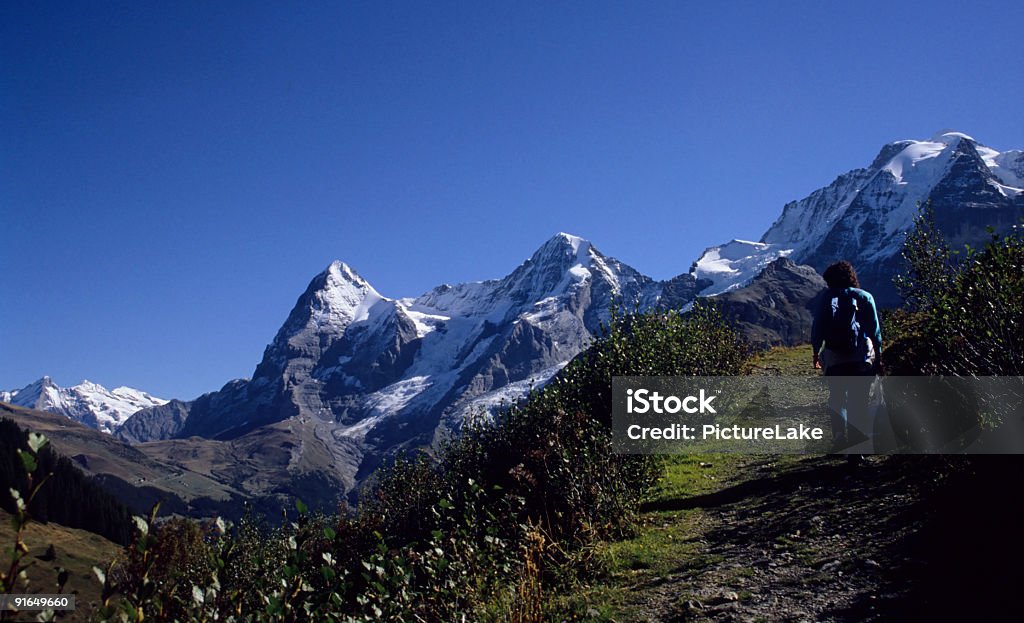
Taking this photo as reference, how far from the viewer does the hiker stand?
12.6 m

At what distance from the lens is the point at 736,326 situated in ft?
95.3

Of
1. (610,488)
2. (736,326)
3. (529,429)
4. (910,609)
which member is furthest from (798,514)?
(736,326)

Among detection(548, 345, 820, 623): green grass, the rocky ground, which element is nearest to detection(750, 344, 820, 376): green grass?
detection(548, 345, 820, 623): green grass

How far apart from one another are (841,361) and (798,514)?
3.48 m

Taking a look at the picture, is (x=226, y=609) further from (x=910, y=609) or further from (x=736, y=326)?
(x=736, y=326)

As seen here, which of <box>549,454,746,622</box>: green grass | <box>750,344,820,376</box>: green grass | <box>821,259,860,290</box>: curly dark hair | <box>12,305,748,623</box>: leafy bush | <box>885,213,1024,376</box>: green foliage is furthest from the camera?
<box>750,344,820,376</box>: green grass

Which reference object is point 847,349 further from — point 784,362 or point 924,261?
point 784,362

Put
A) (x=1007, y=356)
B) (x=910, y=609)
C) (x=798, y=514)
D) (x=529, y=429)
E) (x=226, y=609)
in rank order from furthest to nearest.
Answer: (x=529, y=429), (x=798, y=514), (x=1007, y=356), (x=910, y=609), (x=226, y=609)

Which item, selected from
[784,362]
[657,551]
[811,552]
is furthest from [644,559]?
[784,362]

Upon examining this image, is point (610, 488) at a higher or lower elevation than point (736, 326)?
lower

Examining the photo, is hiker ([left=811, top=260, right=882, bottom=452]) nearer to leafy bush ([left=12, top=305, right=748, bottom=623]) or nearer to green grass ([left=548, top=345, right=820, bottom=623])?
green grass ([left=548, top=345, right=820, bottom=623])

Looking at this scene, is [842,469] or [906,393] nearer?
[906,393]

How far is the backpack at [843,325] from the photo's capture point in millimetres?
12602

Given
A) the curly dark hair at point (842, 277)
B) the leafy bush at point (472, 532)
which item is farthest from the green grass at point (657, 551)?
the curly dark hair at point (842, 277)
